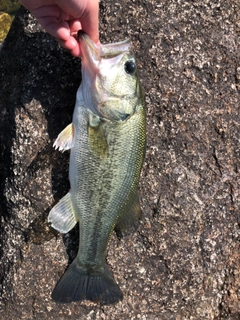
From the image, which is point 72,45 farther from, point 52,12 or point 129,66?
point 129,66

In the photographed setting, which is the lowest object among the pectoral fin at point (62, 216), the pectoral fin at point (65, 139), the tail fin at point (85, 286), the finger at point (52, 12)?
the tail fin at point (85, 286)

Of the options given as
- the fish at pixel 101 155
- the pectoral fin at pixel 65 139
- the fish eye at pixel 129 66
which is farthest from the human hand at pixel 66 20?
the pectoral fin at pixel 65 139

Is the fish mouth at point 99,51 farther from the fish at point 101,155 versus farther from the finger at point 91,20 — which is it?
the finger at point 91,20

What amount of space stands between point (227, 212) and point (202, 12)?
5.89 feet

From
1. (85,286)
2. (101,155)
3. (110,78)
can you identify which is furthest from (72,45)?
(85,286)

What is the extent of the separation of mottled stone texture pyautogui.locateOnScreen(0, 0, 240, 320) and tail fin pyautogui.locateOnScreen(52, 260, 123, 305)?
0.60ft

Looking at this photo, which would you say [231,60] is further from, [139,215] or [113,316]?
[113,316]

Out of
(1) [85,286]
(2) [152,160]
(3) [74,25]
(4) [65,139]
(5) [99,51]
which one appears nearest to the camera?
(5) [99,51]

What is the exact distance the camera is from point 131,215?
3.28m

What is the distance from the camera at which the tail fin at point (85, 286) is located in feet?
11.0

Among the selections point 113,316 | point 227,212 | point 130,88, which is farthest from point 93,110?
point 113,316

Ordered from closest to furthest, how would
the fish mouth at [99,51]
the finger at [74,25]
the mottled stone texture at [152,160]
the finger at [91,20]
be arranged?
the fish mouth at [99,51] < the finger at [91,20] < the finger at [74,25] < the mottled stone texture at [152,160]

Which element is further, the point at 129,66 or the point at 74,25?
the point at 74,25

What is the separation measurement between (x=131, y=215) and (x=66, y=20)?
5.39 ft
